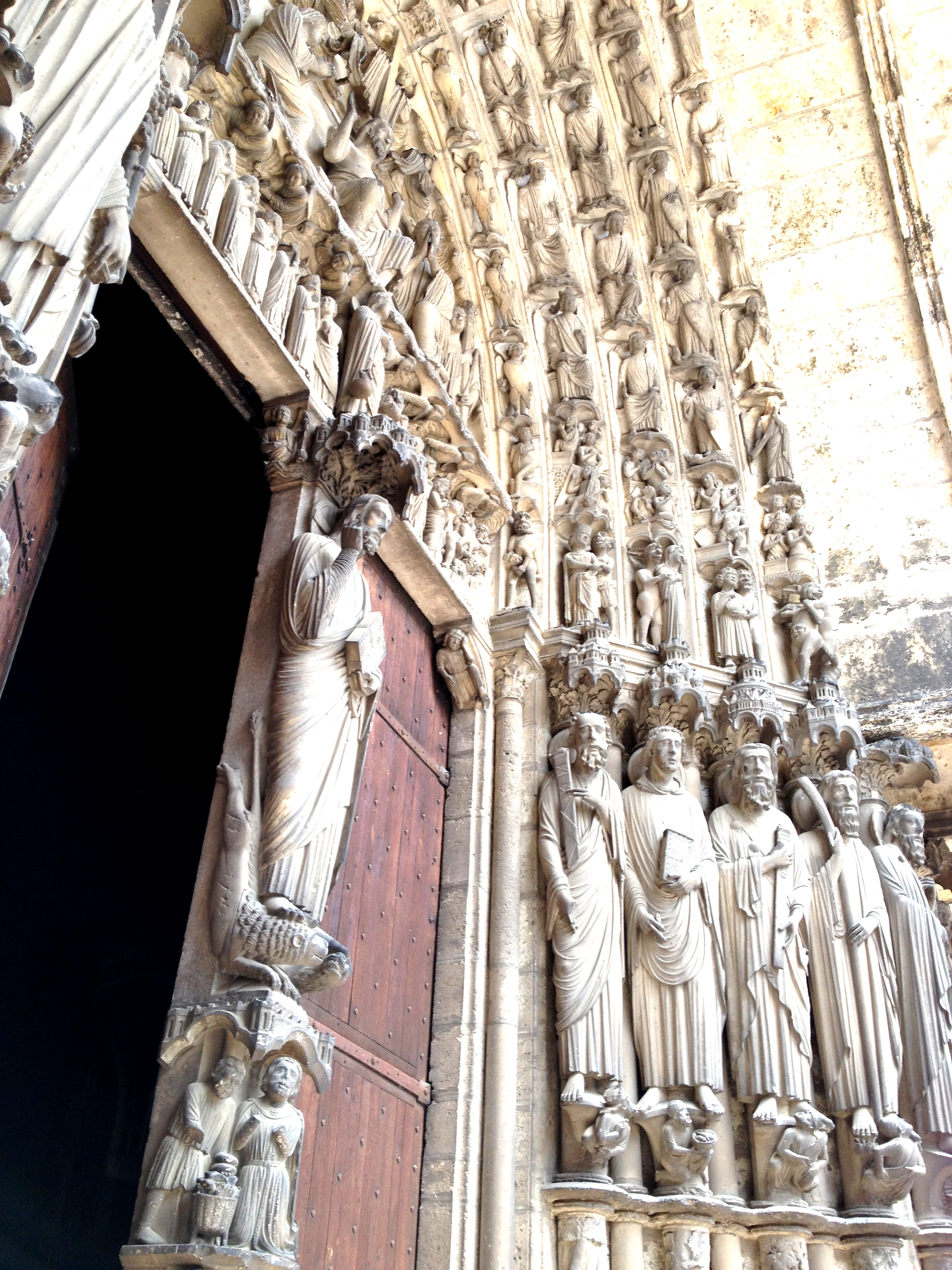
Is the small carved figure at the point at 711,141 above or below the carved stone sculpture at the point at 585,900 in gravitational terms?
above

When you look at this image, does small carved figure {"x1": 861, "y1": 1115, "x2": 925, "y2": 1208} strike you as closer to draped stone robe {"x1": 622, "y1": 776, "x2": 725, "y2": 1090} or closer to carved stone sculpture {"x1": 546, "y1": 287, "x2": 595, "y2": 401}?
draped stone robe {"x1": 622, "y1": 776, "x2": 725, "y2": 1090}

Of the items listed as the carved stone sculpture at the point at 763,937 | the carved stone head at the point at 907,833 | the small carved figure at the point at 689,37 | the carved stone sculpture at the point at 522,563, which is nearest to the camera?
the carved stone sculpture at the point at 763,937

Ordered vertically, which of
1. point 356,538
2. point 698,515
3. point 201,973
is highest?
point 698,515

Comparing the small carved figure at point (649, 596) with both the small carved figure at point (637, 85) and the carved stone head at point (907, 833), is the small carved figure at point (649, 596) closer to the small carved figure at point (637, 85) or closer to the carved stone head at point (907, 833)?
the carved stone head at point (907, 833)

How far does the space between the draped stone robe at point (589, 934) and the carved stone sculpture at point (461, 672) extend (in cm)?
48

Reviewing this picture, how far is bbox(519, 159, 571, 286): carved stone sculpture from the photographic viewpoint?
5988 millimetres

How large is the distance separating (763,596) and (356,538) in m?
2.79

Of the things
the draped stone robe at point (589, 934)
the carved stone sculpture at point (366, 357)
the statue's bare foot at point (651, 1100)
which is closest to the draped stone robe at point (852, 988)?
the statue's bare foot at point (651, 1100)

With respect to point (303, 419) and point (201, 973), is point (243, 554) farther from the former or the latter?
point (201, 973)

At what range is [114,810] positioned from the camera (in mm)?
5461

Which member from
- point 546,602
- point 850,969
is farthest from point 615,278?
point 850,969

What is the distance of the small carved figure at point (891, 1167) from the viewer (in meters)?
4.31

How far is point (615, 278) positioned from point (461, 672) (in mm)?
2541

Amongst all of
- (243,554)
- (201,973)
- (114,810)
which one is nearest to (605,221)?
(243,554)
